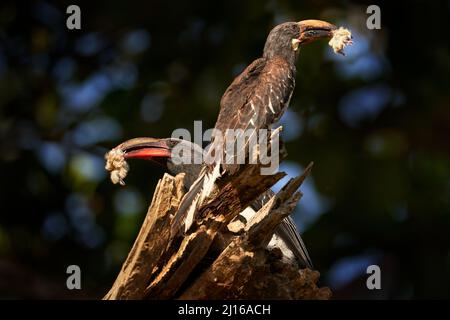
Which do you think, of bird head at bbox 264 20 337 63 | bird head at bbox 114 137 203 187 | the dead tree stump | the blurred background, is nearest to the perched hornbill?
bird head at bbox 264 20 337 63

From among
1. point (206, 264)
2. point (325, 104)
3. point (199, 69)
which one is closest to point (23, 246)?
point (199, 69)

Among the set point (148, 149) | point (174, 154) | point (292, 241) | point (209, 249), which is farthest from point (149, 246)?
point (174, 154)

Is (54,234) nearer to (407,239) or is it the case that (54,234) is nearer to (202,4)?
(202,4)

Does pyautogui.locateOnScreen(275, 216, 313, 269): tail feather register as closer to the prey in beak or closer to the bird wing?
the bird wing

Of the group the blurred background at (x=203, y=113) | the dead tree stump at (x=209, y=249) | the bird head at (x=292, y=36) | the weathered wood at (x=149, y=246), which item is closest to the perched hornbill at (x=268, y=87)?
the bird head at (x=292, y=36)

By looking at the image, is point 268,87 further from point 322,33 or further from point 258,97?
point 322,33

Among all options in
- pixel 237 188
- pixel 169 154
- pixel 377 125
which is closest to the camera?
pixel 237 188
